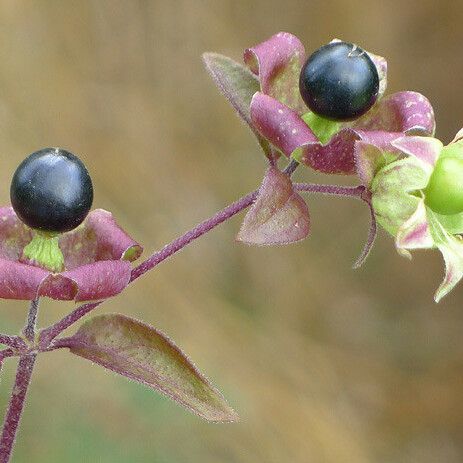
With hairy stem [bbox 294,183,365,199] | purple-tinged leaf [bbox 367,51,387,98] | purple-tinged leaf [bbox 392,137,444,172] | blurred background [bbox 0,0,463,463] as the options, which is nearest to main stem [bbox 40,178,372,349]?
hairy stem [bbox 294,183,365,199]

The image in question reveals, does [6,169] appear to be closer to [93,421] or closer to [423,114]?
[93,421]

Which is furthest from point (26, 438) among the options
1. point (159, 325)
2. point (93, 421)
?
point (159, 325)

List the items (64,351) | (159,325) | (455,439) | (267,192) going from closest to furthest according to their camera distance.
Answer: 1. (267,192)
2. (64,351)
3. (159,325)
4. (455,439)

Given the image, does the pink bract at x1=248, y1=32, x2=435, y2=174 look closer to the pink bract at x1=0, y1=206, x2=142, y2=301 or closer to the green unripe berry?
the green unripe berry

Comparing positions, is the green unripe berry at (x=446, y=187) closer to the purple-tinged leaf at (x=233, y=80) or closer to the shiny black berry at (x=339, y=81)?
the shiny black berry at (x=339, y=81)

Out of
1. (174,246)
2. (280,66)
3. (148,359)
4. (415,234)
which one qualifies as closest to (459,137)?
(415,234)

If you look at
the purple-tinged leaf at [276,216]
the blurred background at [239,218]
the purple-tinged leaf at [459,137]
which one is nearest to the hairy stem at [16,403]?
the purple-tinged leaf at [276,216]

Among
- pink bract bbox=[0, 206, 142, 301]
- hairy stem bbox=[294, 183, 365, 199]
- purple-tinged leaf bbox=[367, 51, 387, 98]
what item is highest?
purple-tinged leaf bbox=[367, 51, 387, 98]
